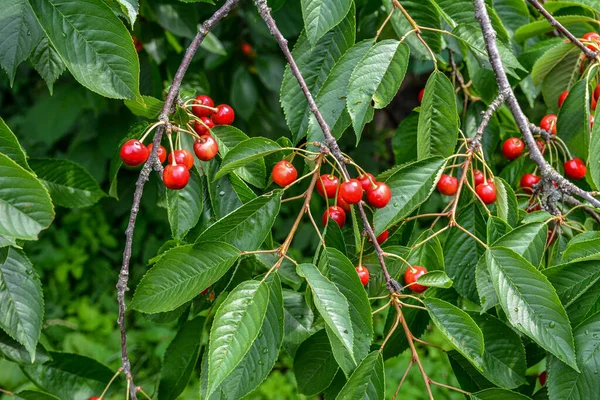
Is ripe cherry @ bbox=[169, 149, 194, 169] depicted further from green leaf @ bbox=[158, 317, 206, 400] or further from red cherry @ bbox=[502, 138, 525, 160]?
red cherry @ bbox=[502, 138, 525, 160]

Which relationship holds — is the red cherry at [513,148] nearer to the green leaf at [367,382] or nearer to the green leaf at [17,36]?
the green leaf at [367,382]

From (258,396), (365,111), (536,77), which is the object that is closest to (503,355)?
(365,111)

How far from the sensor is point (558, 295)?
123cm

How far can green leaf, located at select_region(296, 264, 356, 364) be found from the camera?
3.41ft

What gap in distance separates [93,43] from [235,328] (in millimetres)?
573

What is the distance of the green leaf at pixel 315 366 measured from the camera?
129 centimetres

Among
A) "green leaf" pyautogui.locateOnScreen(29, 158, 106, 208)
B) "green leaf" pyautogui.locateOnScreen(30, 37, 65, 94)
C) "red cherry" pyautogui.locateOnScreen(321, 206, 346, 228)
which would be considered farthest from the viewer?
"green leaf" pyautogui.locateOnScreen(29, 158, 106, 208)

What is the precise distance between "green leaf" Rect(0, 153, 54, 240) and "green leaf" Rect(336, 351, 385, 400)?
58 cm

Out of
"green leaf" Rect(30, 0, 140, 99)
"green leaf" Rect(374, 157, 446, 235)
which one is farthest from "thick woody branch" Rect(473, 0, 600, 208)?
"green leaf" Rect(30, 0, 140, 99)

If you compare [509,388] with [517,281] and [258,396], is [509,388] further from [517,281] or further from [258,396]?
[258,396]

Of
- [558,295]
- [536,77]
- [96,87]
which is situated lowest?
[558,295]

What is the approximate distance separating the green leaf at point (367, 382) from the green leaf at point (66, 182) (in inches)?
35.3

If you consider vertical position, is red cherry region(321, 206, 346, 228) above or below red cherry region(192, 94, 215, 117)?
below

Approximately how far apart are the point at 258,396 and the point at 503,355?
2.71 metres
